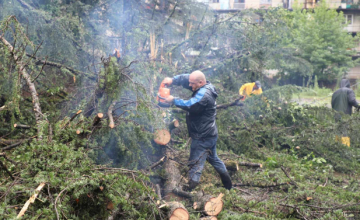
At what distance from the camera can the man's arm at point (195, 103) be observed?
15.0 feet

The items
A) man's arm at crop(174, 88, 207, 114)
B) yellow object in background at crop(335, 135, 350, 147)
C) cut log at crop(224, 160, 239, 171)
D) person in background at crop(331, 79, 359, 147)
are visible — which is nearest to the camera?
man's arm at crop(174, 88, 207, 114)

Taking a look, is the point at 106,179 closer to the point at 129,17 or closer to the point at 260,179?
the point at 260,179

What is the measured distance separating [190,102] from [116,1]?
4.35 meters

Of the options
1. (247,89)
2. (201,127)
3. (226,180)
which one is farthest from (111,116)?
(247,89)

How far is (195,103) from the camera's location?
4.58m

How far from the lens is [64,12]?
259 inches

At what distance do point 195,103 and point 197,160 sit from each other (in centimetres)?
86

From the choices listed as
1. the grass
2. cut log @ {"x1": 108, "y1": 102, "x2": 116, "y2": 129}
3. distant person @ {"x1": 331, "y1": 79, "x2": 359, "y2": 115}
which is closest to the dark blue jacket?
cut log @ {"x1": 108, "y1": 102, "x2": 116, "y2": 129}

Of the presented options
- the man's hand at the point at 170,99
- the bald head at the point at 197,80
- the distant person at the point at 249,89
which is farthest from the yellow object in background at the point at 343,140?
the man's hand at the point at 170,99

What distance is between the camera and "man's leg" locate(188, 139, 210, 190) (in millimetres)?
4777

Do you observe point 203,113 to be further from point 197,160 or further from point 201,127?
point 197,160

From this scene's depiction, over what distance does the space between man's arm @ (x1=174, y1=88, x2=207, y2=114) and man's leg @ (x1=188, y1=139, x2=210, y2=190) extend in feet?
1.85

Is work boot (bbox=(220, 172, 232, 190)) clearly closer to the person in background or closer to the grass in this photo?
the grass

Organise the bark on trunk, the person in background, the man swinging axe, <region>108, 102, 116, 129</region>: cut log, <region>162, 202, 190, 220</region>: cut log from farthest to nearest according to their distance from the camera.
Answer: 1. the person in background
2. the man swinging axe
3. <region>108, 102, 116, 129</region>: cut log
4. the bark on trunk
5. <region>162, 202, 190, 220</region>: cut log
